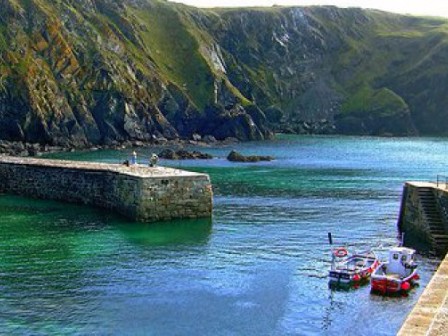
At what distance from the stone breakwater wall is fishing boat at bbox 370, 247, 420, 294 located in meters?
20.6

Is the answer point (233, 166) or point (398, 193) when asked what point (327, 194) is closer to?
point (398, 193)

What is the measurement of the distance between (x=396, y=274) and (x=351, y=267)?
8.14ft

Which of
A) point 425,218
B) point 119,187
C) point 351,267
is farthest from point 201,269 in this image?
point 119,187

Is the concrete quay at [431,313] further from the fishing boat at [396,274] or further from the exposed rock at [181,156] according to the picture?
the exposed rock at [181,156]

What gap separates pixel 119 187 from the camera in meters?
54.7

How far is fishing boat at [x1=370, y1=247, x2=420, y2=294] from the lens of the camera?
1312 inches

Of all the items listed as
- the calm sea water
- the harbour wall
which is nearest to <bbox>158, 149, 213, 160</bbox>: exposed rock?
the calm sea water

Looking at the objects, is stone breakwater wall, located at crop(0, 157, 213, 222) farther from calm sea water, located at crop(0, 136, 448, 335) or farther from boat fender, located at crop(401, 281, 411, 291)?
boat fender, located at crop(401, 281, 411, 291)

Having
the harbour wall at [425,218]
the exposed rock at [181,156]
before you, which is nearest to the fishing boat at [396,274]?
the harbour wall at [425,218]

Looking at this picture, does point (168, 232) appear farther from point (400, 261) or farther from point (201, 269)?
point (400, 261)

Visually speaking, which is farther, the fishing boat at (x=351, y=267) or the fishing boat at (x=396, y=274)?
the fishing boat at (x=351, y=267)

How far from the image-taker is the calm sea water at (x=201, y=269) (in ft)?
94.8

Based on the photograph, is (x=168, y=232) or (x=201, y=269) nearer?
(x=201, y=269)

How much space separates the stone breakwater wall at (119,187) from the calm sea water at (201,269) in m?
1.44
